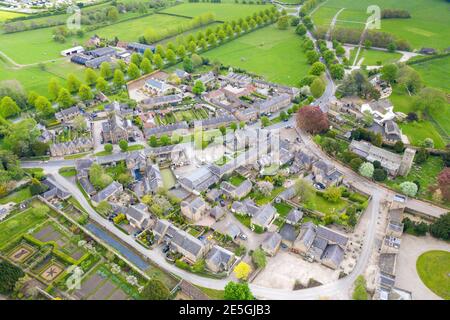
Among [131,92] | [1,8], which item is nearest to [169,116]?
[131,92]

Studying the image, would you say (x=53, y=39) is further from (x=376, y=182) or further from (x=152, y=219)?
(x=376, y=182)

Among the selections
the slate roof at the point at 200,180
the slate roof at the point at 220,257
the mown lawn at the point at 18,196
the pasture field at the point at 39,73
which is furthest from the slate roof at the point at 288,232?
the pasture field at the point at 39,73

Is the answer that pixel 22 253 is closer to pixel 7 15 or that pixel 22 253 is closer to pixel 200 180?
pixel 200 180

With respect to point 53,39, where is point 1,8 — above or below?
above

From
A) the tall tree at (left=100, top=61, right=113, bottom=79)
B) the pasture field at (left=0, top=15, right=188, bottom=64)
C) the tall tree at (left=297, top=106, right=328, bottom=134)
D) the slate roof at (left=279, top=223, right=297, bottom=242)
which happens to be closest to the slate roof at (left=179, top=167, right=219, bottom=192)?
the slate roof at (left=279, top=223, right=297, bottom=242)

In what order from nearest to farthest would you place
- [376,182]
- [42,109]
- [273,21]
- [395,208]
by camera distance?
[395,208]
[376,182]
[42,109]
[273,21]

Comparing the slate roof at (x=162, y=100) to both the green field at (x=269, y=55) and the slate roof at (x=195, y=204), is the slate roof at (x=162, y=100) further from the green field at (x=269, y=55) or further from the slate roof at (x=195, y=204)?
the slate roof at (x=195, y=204)

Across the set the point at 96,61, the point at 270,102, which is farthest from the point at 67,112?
the point at 270,102
